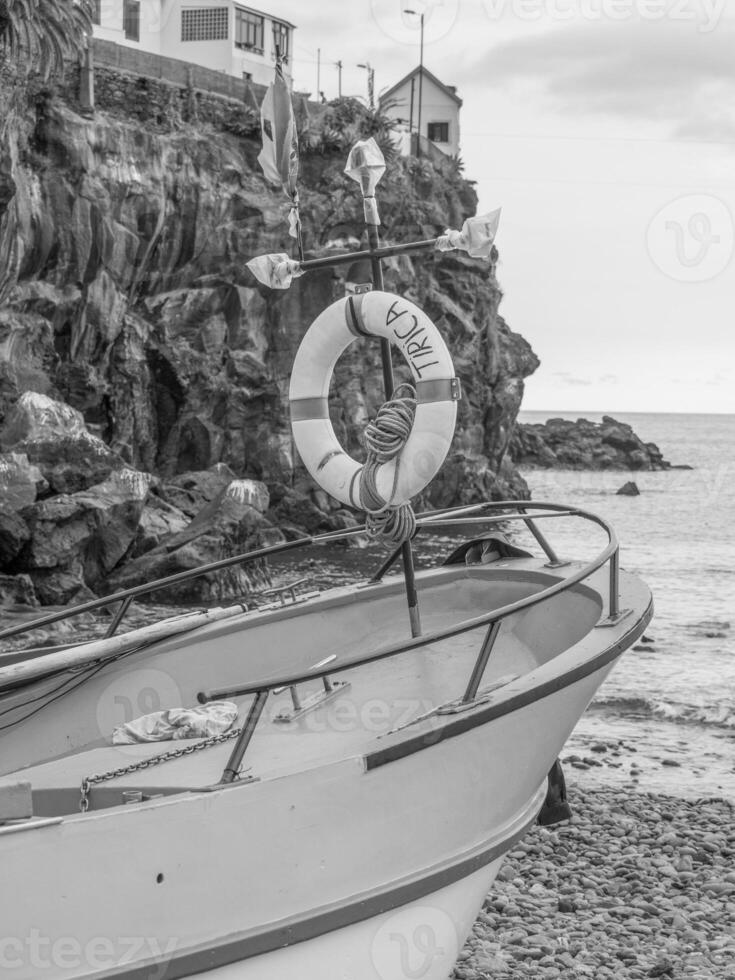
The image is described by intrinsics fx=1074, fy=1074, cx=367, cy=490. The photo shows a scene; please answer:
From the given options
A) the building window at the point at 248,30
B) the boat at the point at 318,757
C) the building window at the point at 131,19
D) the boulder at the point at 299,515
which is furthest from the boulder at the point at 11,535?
the building window at the point at 248,30

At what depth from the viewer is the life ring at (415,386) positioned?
275 inches

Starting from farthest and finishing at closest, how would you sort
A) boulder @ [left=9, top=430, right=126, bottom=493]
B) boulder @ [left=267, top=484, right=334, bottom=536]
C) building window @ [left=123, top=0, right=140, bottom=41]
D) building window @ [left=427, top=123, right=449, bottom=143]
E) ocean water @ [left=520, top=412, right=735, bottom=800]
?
building window @ [left=427, top=123, right=449, bottom=143] < building window @ [left=123, top=0, right=140, bottom=41] < boulder @ [left=267, top=484, right=334, bottom=536] < boulder @ [left=9, top=430, right=126, bottom=493] < ocean water @ [left=520, top=412, right=735, bottom=800]

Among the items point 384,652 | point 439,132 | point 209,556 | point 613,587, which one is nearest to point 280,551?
point 613,587

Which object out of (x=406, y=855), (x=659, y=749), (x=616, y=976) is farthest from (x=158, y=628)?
(x=659, y=749)

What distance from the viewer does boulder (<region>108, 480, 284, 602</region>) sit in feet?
73.6

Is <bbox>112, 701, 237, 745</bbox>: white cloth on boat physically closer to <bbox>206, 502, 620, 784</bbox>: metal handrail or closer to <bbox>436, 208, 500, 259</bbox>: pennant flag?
<bbox>206, 502, 620, 784</bbox>: metal handrail

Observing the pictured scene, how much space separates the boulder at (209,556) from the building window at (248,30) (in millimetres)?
31561

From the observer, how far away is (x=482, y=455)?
45188 mm

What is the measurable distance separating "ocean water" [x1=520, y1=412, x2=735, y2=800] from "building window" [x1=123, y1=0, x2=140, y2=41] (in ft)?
93.8

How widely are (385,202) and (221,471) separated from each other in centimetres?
1596

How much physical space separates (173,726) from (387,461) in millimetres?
2214

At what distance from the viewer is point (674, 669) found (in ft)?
55.6

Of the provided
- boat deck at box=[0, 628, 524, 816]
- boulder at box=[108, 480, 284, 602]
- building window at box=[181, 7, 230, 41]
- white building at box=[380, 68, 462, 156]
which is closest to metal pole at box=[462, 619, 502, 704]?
boat deck at box=[0, 628, 524, 816]

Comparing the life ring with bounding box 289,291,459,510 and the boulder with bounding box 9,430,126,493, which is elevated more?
the life ring with bounding box 289,291,459,510
